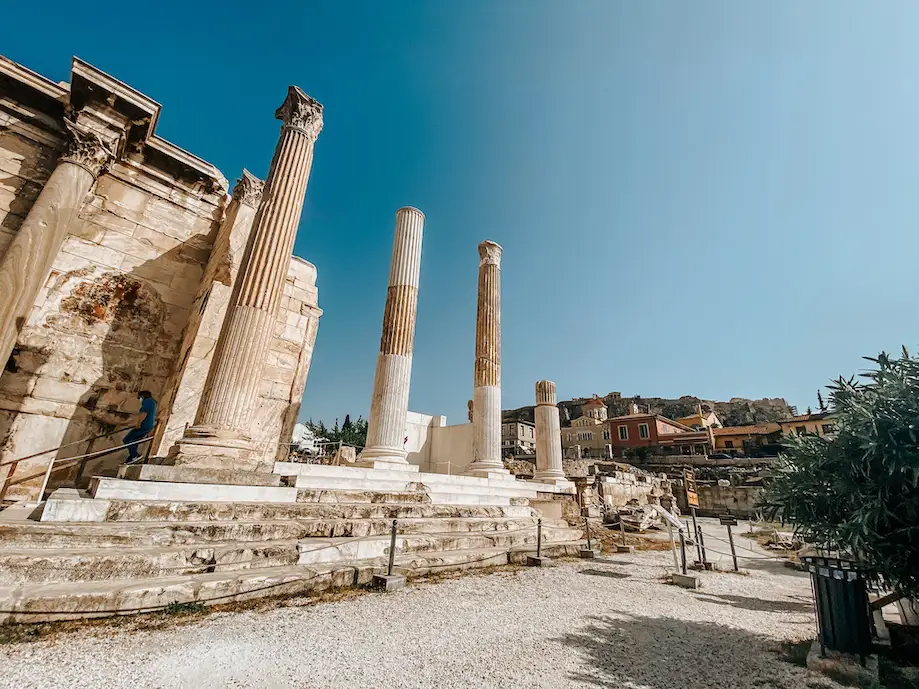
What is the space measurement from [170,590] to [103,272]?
882 cm

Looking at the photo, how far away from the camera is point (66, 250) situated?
9.06 metres

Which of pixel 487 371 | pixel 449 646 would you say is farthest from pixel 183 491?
pixel 487 371

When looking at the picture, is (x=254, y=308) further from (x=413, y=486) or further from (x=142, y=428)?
(x=413, y=486)

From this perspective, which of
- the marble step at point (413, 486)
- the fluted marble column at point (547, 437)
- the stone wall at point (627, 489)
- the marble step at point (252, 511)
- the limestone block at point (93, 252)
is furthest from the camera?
the stone wall at point (627, 489)

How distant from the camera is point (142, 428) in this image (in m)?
8.65

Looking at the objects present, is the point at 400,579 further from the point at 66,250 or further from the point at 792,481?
the point at 66,250

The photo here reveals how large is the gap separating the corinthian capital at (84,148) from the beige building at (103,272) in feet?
0.07

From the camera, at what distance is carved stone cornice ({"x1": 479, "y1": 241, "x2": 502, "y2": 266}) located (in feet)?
53.1

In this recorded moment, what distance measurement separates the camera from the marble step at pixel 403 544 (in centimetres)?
527

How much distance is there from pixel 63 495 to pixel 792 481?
8429 mm

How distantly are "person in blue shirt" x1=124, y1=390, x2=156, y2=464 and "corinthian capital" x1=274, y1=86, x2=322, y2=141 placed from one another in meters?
7.13

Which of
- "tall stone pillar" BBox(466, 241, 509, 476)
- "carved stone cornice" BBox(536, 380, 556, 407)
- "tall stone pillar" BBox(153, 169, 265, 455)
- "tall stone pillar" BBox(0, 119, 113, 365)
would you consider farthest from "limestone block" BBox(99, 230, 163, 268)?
"carved stone cornice" BBox(536, 380, 556, 407)

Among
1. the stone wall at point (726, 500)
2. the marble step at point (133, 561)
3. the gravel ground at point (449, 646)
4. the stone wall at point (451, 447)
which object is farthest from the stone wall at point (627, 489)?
the marble step at point (133, 561)

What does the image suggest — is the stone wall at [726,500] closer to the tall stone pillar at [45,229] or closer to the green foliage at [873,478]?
the green foliage at [873,478]
